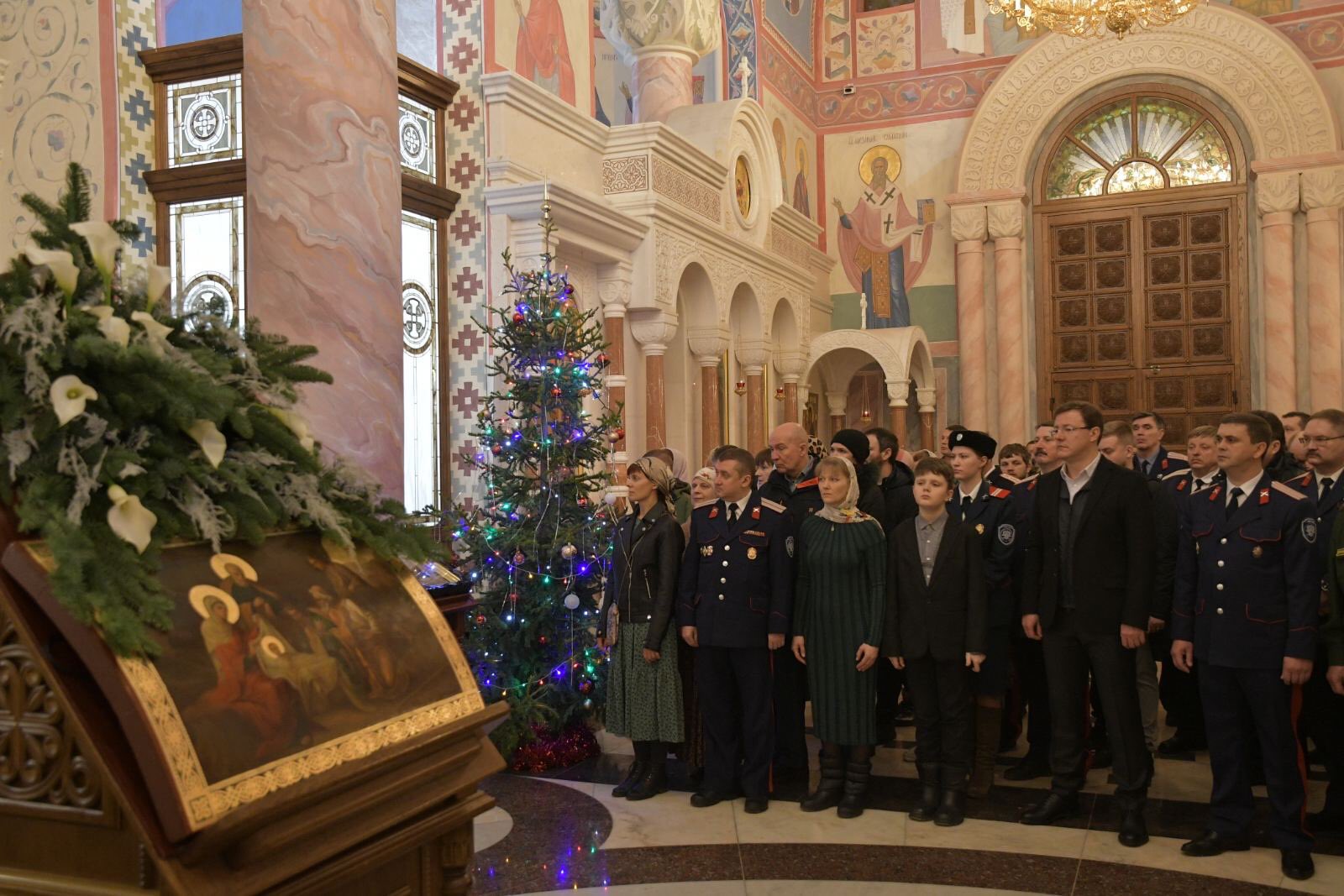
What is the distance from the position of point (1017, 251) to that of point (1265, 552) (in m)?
13.1

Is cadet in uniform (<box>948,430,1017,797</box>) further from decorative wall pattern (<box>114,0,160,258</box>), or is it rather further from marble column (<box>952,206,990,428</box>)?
marble column (<box>952,206,990,428</box>)

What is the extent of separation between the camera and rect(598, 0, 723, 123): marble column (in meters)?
12.4

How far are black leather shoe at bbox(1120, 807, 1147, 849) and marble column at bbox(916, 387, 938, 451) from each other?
38.0ft

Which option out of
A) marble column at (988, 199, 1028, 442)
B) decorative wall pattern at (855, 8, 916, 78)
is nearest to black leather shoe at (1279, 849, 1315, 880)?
marble column at (988, 199, 1028, 442)

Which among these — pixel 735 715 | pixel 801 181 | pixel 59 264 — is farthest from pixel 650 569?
pixel 801 181

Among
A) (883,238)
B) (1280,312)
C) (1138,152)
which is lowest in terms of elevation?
(1280,312)

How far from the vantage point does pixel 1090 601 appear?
5039 millimetres

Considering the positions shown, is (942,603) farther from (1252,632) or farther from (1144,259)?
(1144,259)

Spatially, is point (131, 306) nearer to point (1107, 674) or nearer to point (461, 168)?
point (1107, 674)

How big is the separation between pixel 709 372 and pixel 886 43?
803 centimetres

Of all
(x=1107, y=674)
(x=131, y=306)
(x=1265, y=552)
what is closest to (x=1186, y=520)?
(x=1265, y=552)

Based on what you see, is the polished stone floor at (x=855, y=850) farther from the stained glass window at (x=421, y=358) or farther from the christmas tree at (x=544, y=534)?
the stained glass window at (x=421, y=358)

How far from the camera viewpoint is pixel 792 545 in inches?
227

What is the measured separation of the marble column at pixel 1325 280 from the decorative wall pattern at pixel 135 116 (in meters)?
14.0
